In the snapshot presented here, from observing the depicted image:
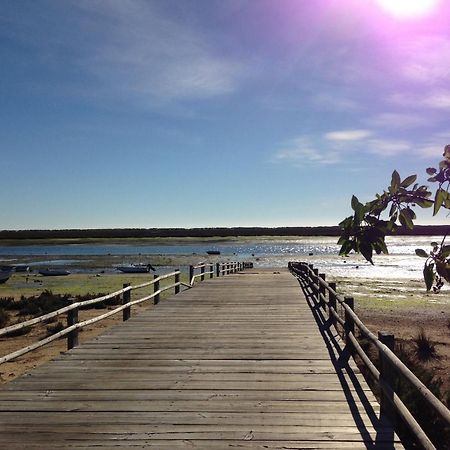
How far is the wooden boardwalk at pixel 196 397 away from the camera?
4.45m

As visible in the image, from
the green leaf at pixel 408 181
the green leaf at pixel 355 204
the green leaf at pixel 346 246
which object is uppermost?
the green leaf at pixel 408 181

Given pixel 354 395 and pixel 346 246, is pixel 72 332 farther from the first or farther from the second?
pixel 346 246

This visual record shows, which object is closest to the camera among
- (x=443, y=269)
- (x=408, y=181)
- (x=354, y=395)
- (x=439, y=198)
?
(x=439, y=198)

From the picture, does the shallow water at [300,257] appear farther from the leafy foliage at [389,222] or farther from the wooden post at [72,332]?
the leafy foliage at [389,222]

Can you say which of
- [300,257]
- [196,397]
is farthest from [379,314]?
[300,257]

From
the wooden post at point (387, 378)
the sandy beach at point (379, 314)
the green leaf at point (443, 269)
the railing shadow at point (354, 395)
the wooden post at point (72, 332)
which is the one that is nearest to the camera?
the green leaf at point (443, 269)

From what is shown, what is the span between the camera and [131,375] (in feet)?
21.7

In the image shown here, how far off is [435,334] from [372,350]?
6324mm

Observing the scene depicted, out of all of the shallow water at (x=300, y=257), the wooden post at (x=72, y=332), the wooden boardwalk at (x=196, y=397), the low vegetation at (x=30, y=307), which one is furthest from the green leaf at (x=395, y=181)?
the shallow water at (x=300, y=257)

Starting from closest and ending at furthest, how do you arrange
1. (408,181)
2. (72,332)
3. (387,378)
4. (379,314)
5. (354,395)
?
Answer: (408,181)
(387,378)
(354,395)
(72,332)
(379,314)

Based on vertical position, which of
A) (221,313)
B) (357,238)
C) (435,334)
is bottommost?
(435,334)

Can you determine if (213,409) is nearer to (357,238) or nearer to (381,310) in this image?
(357,238)

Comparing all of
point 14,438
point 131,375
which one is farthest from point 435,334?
point 14,438

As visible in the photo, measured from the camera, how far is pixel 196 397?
5.61 m
